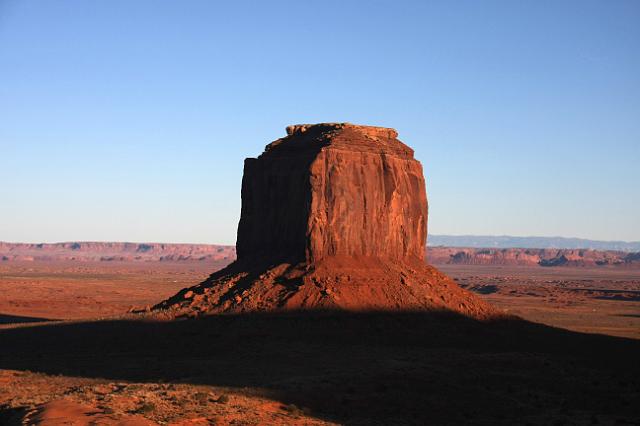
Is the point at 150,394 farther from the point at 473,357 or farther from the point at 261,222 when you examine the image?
the point at 261,222

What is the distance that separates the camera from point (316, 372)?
36.0 meters

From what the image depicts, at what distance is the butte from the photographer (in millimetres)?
45594

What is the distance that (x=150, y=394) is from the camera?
93.8 feet

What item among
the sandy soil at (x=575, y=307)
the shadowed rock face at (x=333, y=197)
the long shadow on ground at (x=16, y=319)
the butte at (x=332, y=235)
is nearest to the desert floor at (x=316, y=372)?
the butte at (x=332, y=235)

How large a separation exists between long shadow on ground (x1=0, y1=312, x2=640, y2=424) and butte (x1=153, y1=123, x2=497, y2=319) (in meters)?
1.28

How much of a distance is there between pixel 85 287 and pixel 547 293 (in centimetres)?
6636

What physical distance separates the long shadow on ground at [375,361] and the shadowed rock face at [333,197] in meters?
4.95

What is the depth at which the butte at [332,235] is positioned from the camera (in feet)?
150

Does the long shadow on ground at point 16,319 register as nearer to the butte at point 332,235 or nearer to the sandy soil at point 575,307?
the butte at point 332,235

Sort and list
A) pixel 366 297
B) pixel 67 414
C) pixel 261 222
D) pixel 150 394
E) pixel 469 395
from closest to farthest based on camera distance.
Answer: pixel 67 414, pixel 150 394, pixel 469 395, pixel 366 297, pixel 261 222

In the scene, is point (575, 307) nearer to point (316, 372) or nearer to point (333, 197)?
point (333, 197)

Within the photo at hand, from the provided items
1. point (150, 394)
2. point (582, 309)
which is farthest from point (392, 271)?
point (582, 309)

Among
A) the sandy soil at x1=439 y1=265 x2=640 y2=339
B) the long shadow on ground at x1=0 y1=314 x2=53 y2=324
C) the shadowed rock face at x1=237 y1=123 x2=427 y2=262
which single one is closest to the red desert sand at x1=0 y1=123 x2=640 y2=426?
the shadowed rock face at x1=237 y1=123 x2=427 y2=262

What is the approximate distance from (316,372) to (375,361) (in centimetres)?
352
